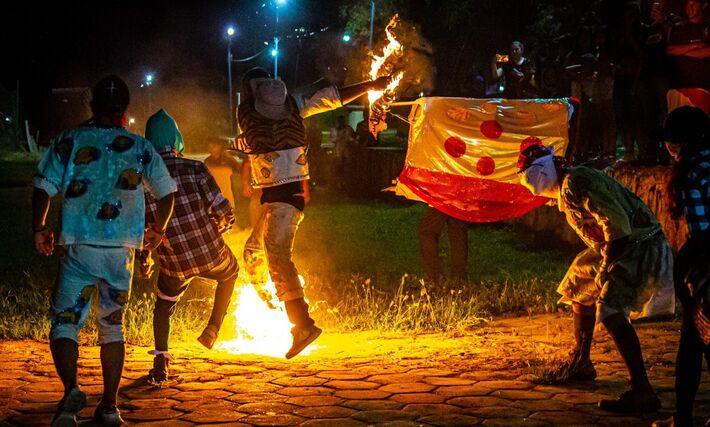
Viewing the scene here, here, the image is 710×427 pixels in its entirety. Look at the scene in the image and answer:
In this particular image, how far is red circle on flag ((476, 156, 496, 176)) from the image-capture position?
441 inches

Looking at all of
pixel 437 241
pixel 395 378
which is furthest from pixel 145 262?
pixel 437 241

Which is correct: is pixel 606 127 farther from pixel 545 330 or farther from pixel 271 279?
pixel 271 279

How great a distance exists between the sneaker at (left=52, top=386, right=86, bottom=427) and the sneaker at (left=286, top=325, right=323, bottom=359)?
6.99 feet

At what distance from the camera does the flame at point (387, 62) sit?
783 centimetres

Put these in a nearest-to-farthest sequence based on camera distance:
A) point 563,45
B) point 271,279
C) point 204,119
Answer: point 271,279 → point 563,45 → point 204,119

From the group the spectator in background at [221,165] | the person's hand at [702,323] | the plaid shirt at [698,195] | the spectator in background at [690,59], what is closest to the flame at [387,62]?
the plaid shirt at [698,195]

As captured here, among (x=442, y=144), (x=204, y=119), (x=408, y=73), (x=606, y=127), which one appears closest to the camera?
(x=408, y=73)

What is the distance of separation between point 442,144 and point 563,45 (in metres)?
9.02

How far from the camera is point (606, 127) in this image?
13.4 m

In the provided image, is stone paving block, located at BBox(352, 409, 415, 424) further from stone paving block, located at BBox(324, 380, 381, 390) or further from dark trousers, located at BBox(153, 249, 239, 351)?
dark trousers, located at BBox(153, 249, 239, 351)

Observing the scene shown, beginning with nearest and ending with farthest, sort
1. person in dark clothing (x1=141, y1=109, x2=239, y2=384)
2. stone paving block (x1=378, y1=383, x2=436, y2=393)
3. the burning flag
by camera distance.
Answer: stone paving block (x1=378, y1=383, x2=436, y2=393)
person in dark clothing (x1=141, y1=109, x2=239, y2=384)
the burning flag

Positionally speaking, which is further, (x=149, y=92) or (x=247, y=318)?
(x=149, y=92)

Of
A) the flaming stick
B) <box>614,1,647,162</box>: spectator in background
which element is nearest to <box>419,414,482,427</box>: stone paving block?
the flaming stick

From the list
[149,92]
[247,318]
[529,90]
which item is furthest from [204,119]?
[247,318]
